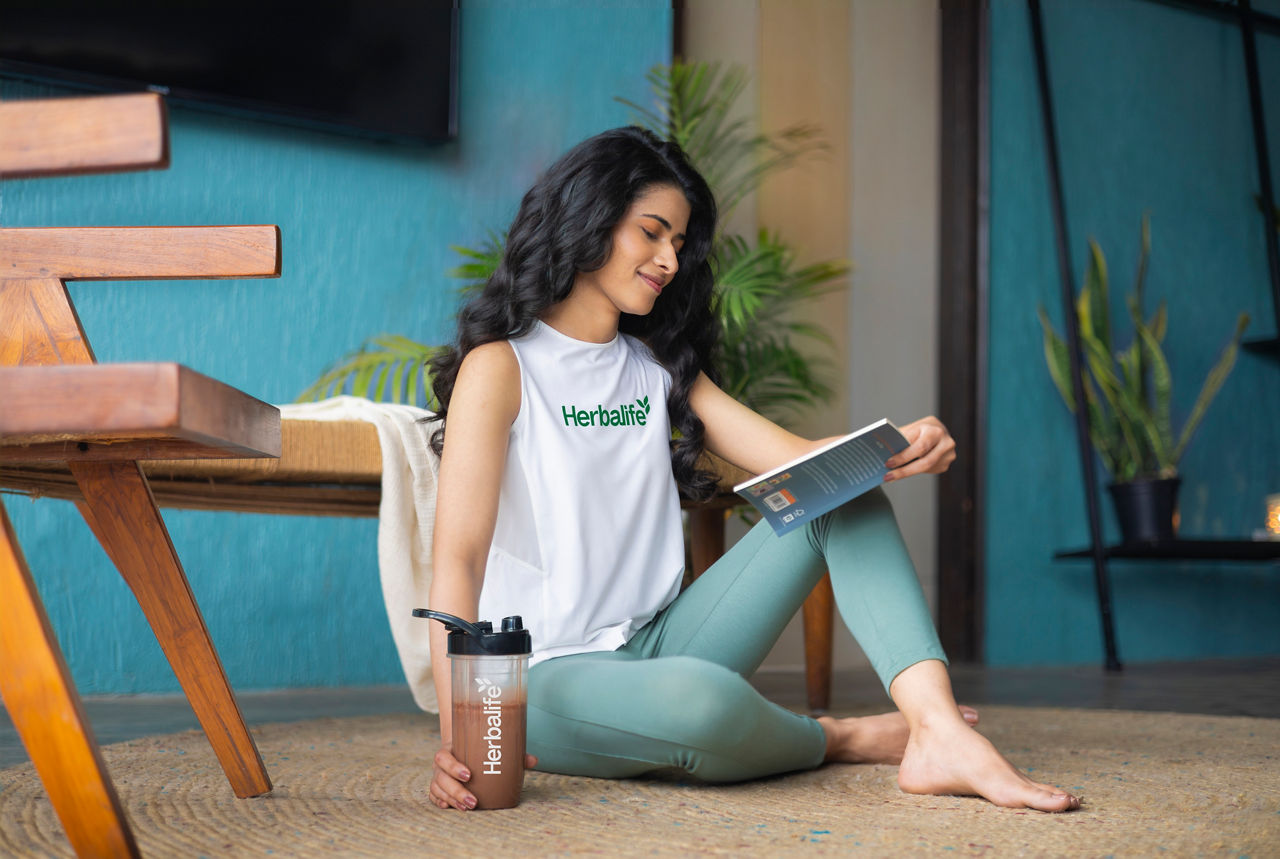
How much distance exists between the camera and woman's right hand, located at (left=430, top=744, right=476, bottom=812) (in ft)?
3.19

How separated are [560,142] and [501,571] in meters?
1.53

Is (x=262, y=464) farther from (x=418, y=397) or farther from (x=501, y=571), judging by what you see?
(x=418, y=397)

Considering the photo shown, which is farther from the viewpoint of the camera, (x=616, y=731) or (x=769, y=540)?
(x=769, y=540)

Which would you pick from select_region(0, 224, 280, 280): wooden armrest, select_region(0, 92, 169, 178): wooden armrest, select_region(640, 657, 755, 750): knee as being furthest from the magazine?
select_region(0, 92, 169, 178): wooden armrest

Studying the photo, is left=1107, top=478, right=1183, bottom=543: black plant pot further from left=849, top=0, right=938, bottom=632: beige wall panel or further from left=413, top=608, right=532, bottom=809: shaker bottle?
left=413, top=608, right=532, bottom=809: shaker bottle

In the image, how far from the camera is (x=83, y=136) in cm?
73

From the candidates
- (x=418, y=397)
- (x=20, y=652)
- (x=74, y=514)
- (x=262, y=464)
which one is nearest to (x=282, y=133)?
(x=418, y=397)

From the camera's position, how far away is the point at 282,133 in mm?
2277

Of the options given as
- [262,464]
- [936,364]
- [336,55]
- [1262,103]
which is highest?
[1262,103]

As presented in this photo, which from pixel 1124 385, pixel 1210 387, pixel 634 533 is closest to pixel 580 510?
pixel 634 533

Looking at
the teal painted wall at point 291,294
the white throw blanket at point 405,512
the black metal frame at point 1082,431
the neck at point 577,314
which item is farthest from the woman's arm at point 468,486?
the black metal frame at point 1082,431

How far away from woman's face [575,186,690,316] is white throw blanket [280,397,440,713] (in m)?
0.30

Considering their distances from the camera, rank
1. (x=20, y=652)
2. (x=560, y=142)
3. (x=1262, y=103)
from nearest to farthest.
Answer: (x=20, y=652), (x=560, y=142), (x=1262, y=103)

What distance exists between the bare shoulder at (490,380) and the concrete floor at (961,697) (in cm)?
65
